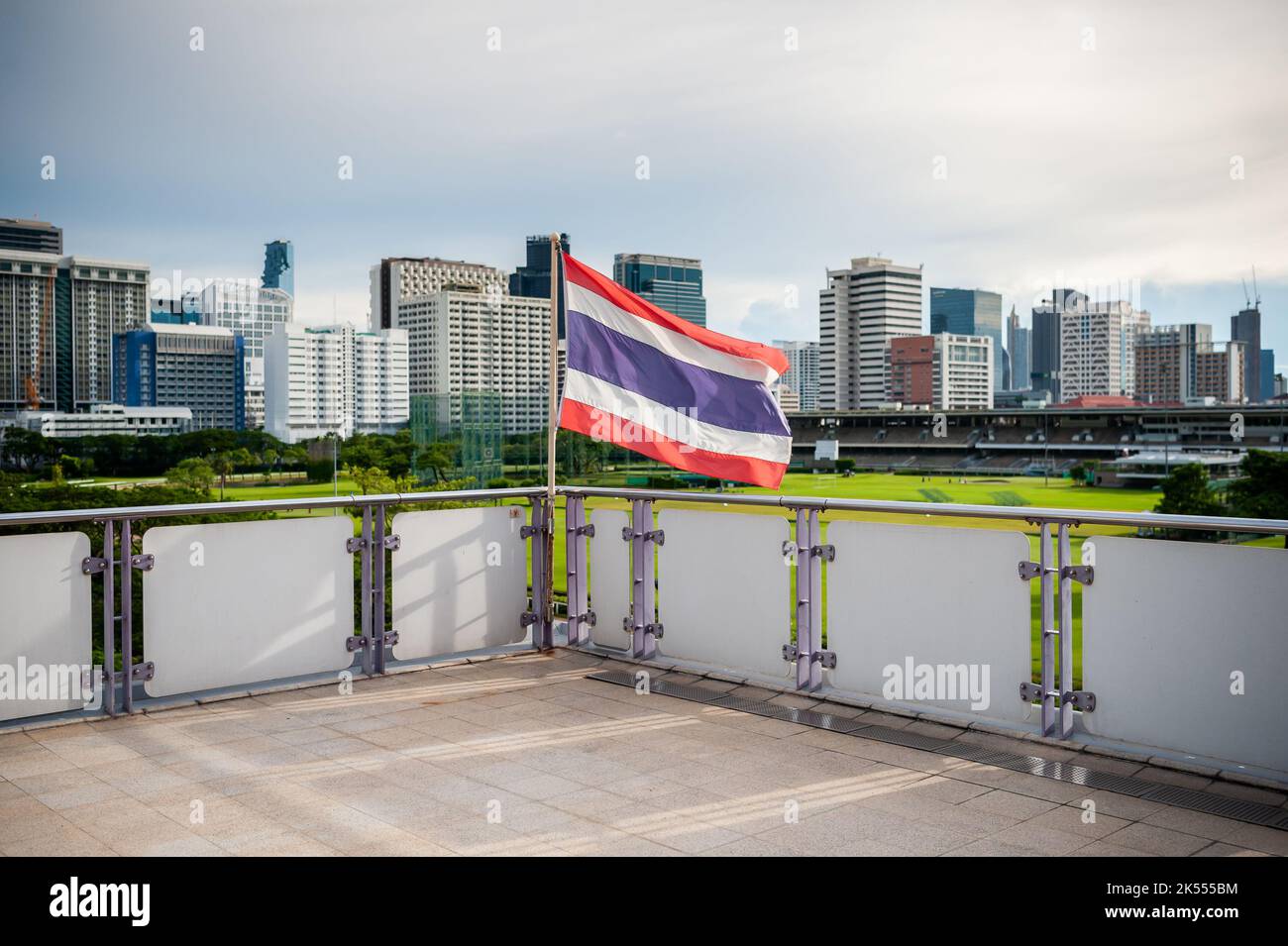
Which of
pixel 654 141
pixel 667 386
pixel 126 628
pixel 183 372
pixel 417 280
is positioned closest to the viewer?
pixel 126 628

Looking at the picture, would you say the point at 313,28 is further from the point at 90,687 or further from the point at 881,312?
the point at 881,312

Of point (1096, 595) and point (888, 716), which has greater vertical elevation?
point (1096, 595)

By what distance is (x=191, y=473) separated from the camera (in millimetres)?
61250

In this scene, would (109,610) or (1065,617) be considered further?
(109,610)

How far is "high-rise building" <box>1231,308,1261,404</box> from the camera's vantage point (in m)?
153

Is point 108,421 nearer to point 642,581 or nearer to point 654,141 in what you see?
point 654,141

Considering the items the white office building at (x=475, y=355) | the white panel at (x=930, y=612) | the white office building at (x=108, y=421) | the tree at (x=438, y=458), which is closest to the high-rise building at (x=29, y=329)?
the white office building at (x=108, y=421)

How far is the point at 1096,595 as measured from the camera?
486cm

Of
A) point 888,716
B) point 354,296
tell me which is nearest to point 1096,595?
point 888,716

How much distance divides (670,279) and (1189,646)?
405 feet

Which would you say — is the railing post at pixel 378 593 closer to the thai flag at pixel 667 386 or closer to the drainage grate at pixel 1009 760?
the thai flag at pixel 667 386

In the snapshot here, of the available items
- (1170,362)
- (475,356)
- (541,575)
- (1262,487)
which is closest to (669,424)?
(541,575)

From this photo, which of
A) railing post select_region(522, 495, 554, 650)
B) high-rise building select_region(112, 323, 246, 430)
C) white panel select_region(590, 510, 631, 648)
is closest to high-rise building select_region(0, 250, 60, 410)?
high-rise building select_region(112, 323, 246, 430)
